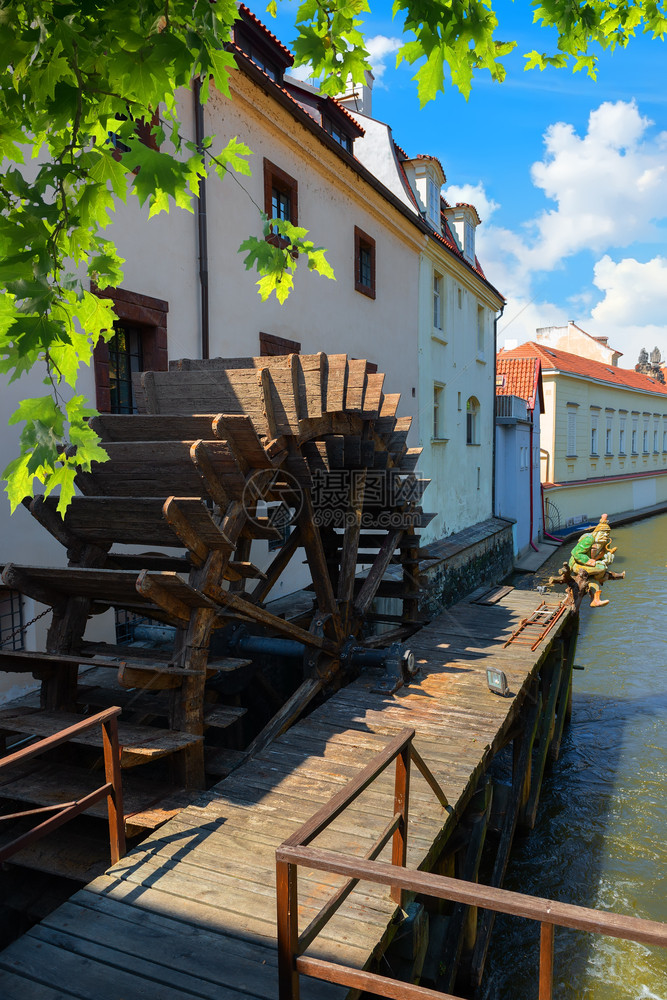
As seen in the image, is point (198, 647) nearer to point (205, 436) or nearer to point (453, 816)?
point (205, 436)

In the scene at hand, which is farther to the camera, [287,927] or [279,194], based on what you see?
[279,194]

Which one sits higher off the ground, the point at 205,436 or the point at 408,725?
the point at 205,436

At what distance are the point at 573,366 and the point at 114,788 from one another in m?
27.0

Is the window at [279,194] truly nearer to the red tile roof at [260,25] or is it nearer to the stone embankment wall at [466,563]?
the red tile roof at [260,25]

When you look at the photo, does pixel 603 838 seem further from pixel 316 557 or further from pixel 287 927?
pixel 287 927

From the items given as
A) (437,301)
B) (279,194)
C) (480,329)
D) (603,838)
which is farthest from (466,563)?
(279,194)

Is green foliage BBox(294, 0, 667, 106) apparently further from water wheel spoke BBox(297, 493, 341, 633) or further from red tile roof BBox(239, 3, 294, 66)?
red tile roof BBox(239, 3, 294, 66)

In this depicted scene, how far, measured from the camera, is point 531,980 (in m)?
5.48

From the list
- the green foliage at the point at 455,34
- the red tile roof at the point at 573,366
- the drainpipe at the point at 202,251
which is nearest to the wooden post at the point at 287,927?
the green foliage at the point at 455,34

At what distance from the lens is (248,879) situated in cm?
324

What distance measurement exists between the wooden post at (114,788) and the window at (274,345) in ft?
19.5

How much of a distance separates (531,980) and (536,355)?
23341 millimetres

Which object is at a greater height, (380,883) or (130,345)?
(130,345)

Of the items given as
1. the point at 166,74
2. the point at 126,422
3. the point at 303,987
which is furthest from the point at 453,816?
the point at 166,74
